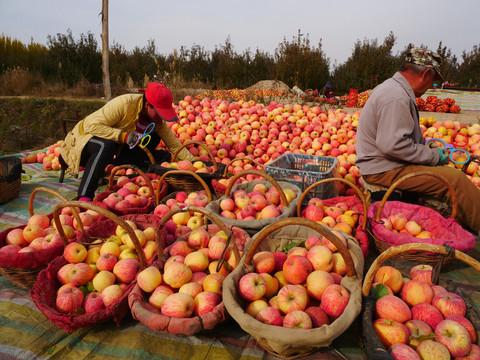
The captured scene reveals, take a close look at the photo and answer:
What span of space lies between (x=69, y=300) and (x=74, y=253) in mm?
434

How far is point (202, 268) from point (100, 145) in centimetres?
261

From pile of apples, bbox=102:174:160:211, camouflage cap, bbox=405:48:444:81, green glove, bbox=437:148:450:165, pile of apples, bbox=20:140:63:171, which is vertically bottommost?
pile of apples, bbox=102:174:160:211

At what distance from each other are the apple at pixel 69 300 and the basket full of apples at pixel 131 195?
128cm

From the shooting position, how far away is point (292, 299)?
68.9 inches

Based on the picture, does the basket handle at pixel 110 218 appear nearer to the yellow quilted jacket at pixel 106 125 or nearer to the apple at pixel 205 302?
the apple at pixel 205 302

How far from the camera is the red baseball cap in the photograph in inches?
154

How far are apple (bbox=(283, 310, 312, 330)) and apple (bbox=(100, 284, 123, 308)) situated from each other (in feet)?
3.63

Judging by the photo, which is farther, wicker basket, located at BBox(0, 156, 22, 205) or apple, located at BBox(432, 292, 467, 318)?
wicker basket, located at BBox(0, 156, 22, 205)

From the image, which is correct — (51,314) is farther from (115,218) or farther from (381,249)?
(381,249)

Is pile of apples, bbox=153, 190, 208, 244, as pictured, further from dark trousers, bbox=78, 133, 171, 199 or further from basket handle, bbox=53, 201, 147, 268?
dark trousers, bbox=78, 133, 171, 199

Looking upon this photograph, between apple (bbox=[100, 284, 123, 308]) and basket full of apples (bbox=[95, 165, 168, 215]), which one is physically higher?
basket full of apples (bbox=[95, 165, 168, 215])

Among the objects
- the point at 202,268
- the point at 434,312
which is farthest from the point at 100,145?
the point at 434,312

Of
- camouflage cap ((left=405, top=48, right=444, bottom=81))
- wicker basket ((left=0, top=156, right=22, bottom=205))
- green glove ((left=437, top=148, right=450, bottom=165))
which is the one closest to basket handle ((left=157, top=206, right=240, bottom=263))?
green glove ((left=437, top=148, right=450, bottom=165))

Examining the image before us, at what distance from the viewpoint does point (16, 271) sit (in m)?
2.15
